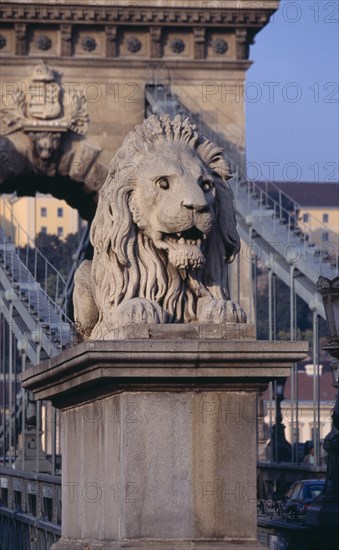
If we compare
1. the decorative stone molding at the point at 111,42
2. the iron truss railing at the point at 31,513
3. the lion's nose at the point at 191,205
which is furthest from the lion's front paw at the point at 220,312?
the decorative stone molding at the point at 111,42

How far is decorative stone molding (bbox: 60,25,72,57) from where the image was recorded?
124 ft

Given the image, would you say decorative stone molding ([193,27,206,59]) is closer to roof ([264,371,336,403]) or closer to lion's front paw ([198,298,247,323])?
lion's front paw ([198,298,247,323])

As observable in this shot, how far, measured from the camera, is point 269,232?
1396 inches

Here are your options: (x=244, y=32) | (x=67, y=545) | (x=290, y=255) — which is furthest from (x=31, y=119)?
(x=67, y=545)

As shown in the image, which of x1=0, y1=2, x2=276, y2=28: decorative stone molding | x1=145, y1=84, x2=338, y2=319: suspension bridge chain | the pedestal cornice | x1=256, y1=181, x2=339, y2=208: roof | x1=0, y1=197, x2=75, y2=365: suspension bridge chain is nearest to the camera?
the pedestal cornice

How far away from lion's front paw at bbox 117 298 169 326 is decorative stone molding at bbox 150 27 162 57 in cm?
3037

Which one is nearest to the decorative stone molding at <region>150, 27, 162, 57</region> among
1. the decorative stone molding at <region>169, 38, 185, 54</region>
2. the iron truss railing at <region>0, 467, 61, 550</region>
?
the decorative stone molding at <region>169, 38, 185, 54</region>

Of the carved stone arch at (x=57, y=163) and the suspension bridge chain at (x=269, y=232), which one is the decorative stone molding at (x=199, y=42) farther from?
the carved stone arch at (x=57, y=163)

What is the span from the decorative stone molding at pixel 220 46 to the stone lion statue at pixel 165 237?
98.6ft

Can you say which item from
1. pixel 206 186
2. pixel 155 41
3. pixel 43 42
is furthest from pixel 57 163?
pixel 206 186

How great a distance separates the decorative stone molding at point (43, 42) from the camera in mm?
37812

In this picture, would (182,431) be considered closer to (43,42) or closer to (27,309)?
(27,309)

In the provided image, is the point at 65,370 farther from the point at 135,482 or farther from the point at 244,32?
the point at 244,32

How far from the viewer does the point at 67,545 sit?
857cm
